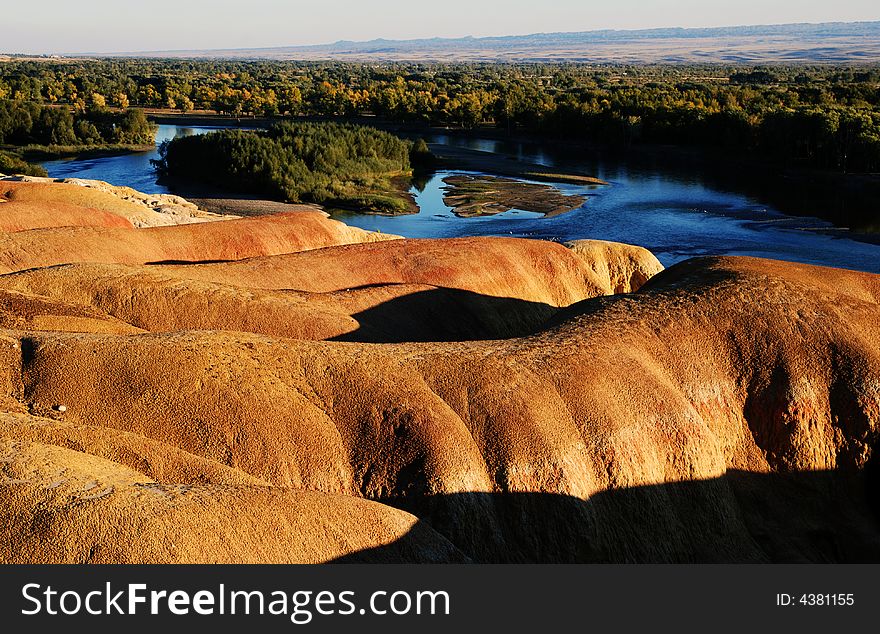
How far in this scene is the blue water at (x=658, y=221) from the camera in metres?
60.4

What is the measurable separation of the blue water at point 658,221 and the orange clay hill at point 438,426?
3609 cm

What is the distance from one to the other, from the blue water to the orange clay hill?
3609 cm

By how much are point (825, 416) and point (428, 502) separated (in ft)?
32.7

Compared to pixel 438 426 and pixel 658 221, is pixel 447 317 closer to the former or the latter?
pixel 438 426

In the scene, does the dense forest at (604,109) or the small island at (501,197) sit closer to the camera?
the small island at (501,197)

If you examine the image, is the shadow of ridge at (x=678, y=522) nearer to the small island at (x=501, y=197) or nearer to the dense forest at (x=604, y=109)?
the small island at (x=501, y=197)

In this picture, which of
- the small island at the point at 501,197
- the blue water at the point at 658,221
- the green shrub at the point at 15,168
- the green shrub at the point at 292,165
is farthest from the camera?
the green shrub at the point at 292,165

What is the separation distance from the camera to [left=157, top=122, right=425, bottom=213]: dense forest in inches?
3236

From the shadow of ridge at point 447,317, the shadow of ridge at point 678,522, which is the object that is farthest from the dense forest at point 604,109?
the shadow of ridge at point 678,522

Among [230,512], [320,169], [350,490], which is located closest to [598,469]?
[350,490]

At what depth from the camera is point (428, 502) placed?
16594 millimetres

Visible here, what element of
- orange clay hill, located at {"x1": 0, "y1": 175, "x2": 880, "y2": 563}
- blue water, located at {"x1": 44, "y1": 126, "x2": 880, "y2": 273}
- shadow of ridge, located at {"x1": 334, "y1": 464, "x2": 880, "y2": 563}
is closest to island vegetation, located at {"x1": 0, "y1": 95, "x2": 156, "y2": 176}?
blue water, located at {"x1": 44, "y1": 126, "x2": 880, "y2": 273}

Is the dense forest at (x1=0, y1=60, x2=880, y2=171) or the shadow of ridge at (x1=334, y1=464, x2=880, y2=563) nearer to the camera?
the shadow of ridge at (x1=334, y1=464, x2=880, y2=563)

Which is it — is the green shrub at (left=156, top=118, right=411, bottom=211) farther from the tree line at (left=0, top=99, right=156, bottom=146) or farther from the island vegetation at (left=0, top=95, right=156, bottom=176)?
the tree line at (left=0, top=99, right=156, bottom=146)
